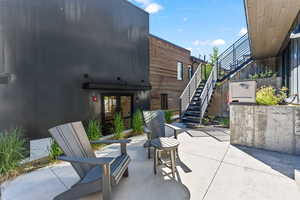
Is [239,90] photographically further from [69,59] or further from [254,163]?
[69,59]

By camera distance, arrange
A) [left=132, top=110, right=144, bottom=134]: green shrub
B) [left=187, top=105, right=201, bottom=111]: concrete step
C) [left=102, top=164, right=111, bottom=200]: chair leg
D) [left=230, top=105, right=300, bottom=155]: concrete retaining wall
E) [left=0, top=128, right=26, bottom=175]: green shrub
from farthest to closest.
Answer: [left=187, top=105, right=201, bottom=111]: concrete step
[left=132, top=110, right=144, bottom=134]: green shrub
[left=230, top=105, right=300, bottom=155]: concrete retaining wall
[left=0, top=128, right=26, bottom=175]: green shrub
[left=102, top=164, right=111, bottom=200]: chair leg

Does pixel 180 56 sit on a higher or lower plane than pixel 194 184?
higher

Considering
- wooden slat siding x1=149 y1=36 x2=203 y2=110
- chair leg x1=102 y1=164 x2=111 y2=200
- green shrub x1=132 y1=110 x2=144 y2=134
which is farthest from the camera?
wooden slat siding x1=149 y1=36 x2=203 y2=110

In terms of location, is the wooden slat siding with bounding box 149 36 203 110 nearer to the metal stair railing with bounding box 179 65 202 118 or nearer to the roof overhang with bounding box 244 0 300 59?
the metal stair railing with bounding box 179 65 202 118

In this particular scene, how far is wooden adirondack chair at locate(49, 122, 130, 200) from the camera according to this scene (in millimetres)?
1930

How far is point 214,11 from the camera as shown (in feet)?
26.6

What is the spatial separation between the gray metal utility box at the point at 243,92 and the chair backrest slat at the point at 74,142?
3.92m

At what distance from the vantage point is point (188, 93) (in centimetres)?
820

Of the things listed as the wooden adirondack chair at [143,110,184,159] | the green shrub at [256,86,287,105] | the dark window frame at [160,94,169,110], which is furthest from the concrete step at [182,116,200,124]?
the wooden adirondack chair at [143,110,184,159]

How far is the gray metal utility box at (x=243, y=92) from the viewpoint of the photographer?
13.3 feet

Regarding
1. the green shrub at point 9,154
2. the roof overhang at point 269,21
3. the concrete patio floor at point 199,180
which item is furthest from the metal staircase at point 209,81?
the green shrub at point 9,154

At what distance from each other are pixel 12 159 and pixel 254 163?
4743mm

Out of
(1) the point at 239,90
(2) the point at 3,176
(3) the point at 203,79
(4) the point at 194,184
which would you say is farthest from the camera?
(3) the point at 203,79

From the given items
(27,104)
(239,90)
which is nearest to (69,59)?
(27,104)
